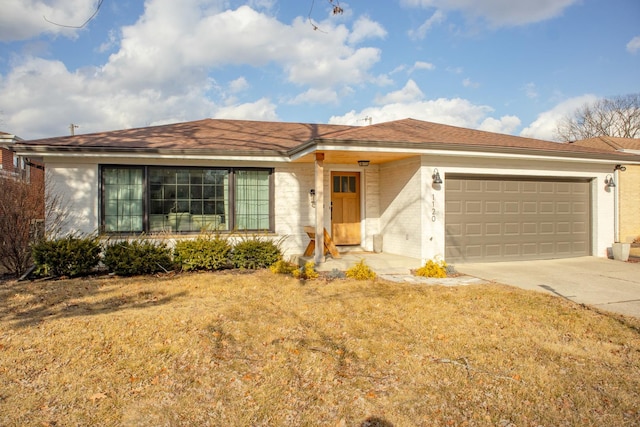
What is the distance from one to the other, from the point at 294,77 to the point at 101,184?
8.23 m

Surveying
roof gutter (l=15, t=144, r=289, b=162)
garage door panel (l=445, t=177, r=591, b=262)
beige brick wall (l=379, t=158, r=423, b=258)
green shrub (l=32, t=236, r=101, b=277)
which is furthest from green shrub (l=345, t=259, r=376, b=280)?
green shrub (l=32, t=236, r=101, b=277)

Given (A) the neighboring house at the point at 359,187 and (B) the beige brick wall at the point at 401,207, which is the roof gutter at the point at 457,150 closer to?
(A) the neighboring house at the point at 359,187

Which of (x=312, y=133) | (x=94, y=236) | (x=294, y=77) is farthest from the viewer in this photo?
(x=294, y=77)

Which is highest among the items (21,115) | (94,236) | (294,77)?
(21,115)

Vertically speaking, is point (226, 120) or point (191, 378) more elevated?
point (226, 120)

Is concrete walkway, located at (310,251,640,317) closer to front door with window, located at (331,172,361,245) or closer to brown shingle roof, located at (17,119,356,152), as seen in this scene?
front door with window, located at (331,172,361,245)

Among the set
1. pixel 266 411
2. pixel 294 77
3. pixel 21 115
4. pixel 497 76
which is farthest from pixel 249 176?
pixel 21 115

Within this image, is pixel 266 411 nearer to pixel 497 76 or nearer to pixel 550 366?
pixel 550 366

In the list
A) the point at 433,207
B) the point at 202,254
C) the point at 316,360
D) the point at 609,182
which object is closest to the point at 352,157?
the point at 433,207

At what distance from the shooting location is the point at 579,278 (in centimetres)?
834

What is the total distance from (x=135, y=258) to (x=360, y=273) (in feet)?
15.5

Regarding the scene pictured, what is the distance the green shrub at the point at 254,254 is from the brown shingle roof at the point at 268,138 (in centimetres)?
221

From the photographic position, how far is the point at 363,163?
10922 millimetres

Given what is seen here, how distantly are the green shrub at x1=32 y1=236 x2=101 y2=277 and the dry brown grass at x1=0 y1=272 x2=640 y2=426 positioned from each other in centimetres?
162
